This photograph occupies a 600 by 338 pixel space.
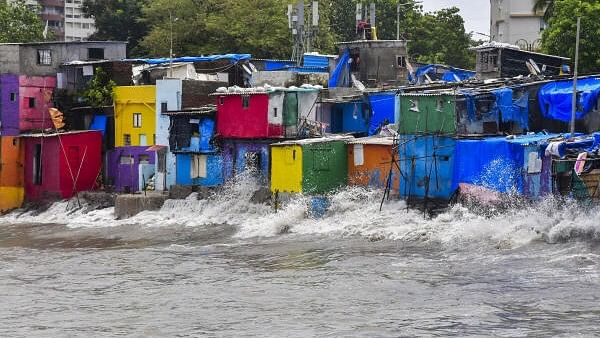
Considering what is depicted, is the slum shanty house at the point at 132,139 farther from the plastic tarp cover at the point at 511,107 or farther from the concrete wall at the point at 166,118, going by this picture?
the plastic tarp cover at the point at 511,107

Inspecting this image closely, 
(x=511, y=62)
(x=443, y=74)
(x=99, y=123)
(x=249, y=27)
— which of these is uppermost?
(x=249, y=27)

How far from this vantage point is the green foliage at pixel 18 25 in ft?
214

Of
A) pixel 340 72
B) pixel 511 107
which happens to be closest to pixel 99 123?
pixel 340 72

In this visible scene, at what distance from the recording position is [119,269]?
28.9m

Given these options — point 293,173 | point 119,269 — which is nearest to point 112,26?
point 293,173

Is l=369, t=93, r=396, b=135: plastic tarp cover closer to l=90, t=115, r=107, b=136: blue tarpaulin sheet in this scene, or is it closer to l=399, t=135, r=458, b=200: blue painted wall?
l=399, t=135, r=458, b=200: blue painted wall

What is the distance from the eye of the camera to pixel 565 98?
108 feet

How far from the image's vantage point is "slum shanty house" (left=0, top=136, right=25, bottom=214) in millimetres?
47094

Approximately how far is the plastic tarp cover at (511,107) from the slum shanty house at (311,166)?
573 cm

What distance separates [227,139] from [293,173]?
5.36 meters

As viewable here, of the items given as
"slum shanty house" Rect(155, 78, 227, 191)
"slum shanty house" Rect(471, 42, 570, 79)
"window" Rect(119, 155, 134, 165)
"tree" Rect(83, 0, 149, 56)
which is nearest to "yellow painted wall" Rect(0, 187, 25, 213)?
"window" Rect(119, 155, 134, 165)

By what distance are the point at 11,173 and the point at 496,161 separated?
78.9 ft

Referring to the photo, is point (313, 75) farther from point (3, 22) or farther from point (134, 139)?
point (3, 22)

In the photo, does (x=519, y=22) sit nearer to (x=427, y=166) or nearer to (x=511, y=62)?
(x=511, y=62)
